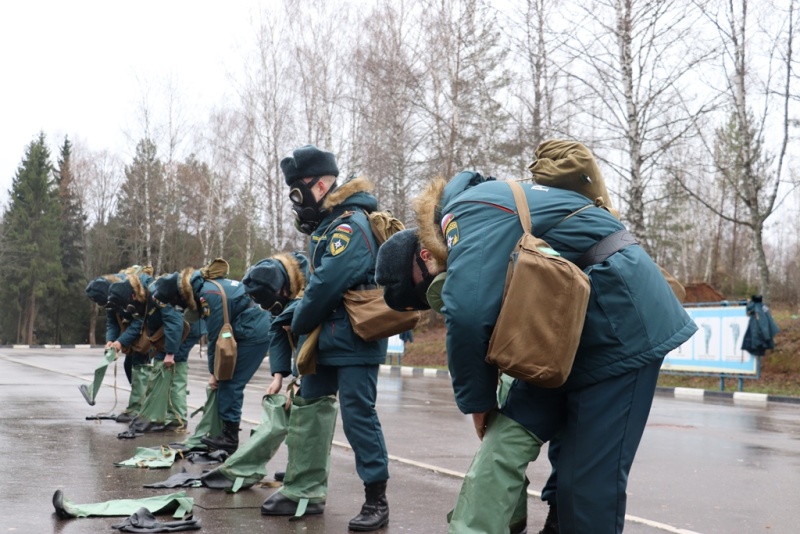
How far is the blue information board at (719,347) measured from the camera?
19.1 m

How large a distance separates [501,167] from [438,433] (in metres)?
21.0

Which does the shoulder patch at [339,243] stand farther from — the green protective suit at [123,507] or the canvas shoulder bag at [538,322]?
the canvas shoulder bag at [538,322]

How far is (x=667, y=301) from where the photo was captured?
328 cm

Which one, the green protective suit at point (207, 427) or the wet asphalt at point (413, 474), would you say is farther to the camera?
the green protective suit at point (207, 427)

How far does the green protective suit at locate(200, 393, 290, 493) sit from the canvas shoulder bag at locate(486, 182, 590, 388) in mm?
3674

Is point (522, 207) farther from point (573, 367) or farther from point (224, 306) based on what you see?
point (224, 306)

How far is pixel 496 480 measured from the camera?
305 centimetres

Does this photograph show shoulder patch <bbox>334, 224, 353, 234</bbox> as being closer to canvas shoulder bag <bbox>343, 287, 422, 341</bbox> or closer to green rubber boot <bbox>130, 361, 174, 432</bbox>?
canvas shoulder bag <bbox>343, 287, 422, 341</bbox>

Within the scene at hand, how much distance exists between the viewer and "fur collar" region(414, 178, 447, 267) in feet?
11.1

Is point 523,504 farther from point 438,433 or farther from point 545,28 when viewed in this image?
point 545,28

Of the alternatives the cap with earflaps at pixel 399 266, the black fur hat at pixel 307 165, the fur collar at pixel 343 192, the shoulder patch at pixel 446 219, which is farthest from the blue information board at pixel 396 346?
the shoulder patch at pixel 446 219

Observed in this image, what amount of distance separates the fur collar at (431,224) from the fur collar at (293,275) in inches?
131

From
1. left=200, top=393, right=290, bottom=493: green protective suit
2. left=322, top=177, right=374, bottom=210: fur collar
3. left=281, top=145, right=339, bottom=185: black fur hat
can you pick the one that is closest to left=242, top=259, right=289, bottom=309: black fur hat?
left=200, top=393, right=290, bottom=493: green protective suit

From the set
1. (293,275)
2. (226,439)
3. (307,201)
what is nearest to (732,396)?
(226,439)
